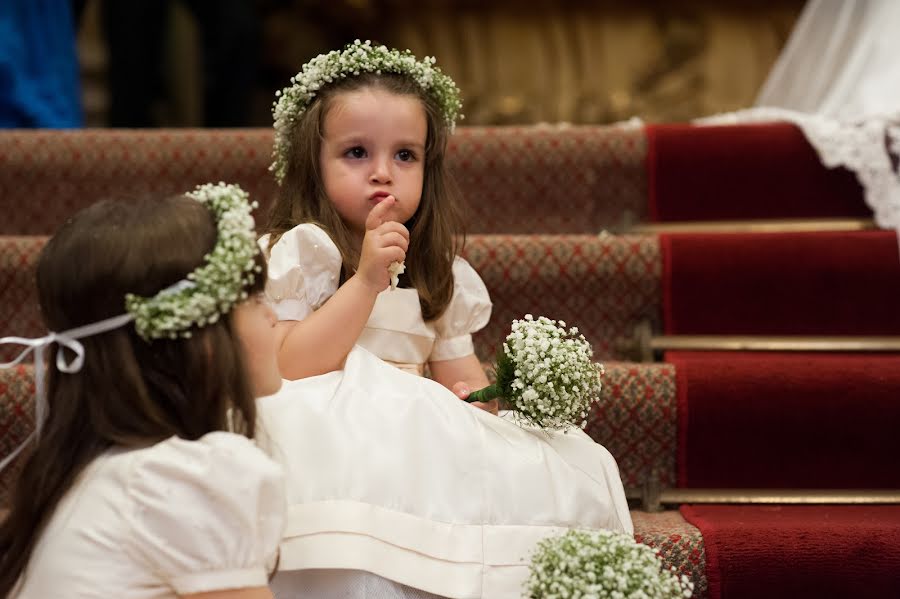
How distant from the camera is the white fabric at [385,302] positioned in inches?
71.9

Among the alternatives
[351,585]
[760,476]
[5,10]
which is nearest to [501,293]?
[760,476]

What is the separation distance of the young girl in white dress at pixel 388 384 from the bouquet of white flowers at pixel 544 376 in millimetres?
52

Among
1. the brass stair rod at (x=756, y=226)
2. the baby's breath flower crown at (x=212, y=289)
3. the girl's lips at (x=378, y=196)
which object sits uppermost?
the brass stair rod at (x=756, y=226)

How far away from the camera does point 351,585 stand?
1.46 meters

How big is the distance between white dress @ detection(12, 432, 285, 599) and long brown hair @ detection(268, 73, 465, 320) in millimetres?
716

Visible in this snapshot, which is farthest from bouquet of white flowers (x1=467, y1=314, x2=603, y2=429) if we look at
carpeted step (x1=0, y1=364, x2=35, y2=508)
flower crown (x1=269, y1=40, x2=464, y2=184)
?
carpeted step (x1=0, y1=364, x2=35, y2=508)

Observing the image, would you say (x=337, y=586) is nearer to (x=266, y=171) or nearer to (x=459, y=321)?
(x=459, y=321)

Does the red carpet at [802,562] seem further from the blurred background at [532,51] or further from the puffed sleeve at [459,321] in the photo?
the blurred background at [532,51]

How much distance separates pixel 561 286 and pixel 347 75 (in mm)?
713

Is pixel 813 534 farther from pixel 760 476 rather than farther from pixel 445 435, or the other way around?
pixel 445 435

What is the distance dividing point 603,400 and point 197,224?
0.99 m

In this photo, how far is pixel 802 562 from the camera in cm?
176

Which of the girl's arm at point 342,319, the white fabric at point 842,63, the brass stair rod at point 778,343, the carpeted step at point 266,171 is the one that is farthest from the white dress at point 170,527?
the white fabric at point 842,63

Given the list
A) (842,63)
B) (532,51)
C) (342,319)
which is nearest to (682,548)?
(342,319)
